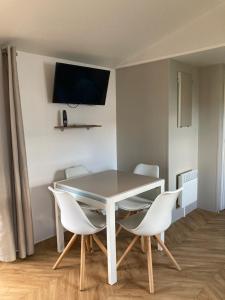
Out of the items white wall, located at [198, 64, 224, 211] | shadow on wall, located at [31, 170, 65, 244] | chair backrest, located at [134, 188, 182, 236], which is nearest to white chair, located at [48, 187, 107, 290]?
chair backrest, located at [134, 188, 182, 236]

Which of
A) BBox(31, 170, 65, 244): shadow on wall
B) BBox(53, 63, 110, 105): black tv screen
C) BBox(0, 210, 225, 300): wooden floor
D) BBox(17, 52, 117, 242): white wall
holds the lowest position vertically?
BBox(0, 210, 225, 300): wooden floor

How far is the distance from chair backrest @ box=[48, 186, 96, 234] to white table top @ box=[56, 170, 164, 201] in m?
0.23

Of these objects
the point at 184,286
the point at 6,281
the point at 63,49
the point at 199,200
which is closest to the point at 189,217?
the point at 199,200

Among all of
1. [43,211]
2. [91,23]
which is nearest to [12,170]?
[43,211]

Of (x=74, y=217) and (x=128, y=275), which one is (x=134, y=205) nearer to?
(x=128, y=275)

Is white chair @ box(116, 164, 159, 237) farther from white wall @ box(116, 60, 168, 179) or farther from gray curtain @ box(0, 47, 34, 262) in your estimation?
gray curtain @ box(0, 47, 34, 262)

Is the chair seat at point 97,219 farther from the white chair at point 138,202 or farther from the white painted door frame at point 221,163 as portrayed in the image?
the white painted door frame at point 221,163

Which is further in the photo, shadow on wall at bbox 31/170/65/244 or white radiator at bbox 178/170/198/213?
white radiator at bbox 178/170/198/213

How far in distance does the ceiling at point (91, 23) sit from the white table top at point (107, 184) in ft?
4.80

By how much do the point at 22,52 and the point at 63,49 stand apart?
0.44 meters

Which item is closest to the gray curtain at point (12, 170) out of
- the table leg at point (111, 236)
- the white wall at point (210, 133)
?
the table leg at point (111, 236)

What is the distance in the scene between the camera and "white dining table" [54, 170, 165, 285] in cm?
214

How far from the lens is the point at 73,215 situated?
2.14m

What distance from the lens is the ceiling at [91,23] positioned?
2133 mm
